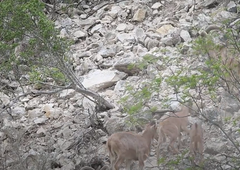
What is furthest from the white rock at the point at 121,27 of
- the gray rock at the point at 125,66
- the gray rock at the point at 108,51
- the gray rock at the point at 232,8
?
the gray rock at the point at 232,8

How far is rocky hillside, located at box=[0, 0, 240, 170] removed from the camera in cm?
913

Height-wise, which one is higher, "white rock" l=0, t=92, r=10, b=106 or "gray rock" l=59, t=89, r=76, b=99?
"gray rock" l=59, t=89, r=76, b=99

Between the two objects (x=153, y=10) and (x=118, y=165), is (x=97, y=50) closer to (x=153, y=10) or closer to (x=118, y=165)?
(x=153, y=10)

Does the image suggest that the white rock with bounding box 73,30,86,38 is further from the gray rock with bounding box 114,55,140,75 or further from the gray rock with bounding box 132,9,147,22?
the gray rock with bounding box 114,55,140,75

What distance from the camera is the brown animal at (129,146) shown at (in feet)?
26.5

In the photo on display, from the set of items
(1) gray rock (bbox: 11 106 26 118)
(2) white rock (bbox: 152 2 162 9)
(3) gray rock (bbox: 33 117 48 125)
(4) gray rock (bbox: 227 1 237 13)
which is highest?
(4) gray rock (bbox: 227 1 237 13)

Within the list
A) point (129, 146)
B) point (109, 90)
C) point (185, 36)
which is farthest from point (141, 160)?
point (185, 36)

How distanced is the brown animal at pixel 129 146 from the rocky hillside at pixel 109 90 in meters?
0.40

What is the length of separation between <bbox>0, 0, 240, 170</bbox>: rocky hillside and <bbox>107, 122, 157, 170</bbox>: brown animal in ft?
1.32

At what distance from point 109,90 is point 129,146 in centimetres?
462

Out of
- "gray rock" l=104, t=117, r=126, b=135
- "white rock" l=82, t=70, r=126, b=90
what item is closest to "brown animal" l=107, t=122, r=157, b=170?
"gray rock" l=104, t=117, r=126, b=135

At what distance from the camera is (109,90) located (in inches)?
496

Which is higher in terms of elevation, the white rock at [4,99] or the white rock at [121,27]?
the white rock at [121,27]

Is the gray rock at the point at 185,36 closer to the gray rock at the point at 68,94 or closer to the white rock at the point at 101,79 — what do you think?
the white rock at the point at 101,79
